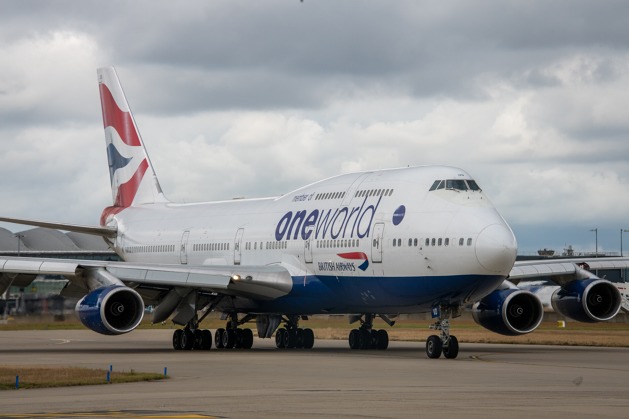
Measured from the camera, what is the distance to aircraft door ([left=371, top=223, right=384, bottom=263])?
3309cm

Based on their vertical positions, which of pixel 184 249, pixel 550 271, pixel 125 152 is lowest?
pixel 550 271

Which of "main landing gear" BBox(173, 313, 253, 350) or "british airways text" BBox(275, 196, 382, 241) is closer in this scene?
"british airways text" BBox(275, 196, 382, 241)

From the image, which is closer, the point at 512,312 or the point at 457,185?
the point at 457,185

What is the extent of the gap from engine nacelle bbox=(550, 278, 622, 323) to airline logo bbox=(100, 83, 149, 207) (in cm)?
1985

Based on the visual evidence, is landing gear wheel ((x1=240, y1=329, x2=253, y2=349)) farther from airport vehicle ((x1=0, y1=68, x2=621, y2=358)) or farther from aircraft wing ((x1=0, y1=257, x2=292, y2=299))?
aircraft wing ((x1=0, y1=257, x2=292, y2=299))

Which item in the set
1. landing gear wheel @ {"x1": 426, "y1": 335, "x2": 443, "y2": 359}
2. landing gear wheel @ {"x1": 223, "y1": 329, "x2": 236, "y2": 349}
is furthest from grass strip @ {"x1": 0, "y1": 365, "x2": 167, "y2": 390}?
landing gear wheel @ {"x1": 223, "y1": 329, "x2": 236, "y2": 349}

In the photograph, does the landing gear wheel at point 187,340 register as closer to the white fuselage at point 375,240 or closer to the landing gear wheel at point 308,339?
the white fuselage at point 375,240

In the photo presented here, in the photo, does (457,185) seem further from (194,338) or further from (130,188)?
(130,188)

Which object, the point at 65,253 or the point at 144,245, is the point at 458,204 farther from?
the point at 65,253

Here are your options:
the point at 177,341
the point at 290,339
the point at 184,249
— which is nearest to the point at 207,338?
the point at 177,341

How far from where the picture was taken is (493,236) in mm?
30375

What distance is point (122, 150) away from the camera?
50.0 m

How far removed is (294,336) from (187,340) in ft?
12.8

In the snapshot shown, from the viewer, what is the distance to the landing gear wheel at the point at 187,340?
38.3m
